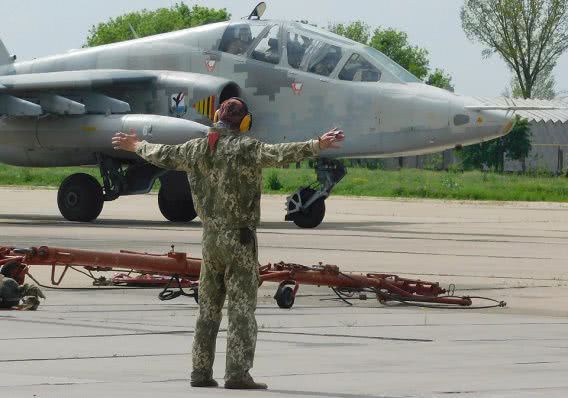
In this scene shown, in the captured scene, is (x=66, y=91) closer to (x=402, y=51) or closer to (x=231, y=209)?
(x=231, y=209)

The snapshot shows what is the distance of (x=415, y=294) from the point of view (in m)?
14.7

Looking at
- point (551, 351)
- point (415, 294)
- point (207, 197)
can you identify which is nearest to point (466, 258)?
point (415, 294)

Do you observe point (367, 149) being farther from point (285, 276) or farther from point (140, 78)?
point (285, 276)

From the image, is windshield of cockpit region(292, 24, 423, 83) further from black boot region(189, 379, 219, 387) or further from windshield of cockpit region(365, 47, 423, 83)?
black boot region(189, 379, 219, 387)

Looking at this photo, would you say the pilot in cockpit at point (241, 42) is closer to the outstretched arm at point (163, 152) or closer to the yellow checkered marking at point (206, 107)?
the yellow checkered marking at point (206, 107)

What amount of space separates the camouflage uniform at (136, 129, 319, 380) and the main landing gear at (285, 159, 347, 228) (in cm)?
1786

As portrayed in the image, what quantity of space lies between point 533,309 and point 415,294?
1.11m

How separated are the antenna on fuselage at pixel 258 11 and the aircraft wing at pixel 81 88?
1.41 metres

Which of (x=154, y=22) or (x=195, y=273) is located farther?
(x=154, y=22)

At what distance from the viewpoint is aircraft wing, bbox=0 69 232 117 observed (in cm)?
2754

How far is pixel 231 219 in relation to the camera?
954cm

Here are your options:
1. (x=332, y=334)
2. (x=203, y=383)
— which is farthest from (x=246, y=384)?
(x=332, y=334)

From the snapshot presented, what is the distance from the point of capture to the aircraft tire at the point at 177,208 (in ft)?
96.2

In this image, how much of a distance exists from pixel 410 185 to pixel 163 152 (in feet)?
138
